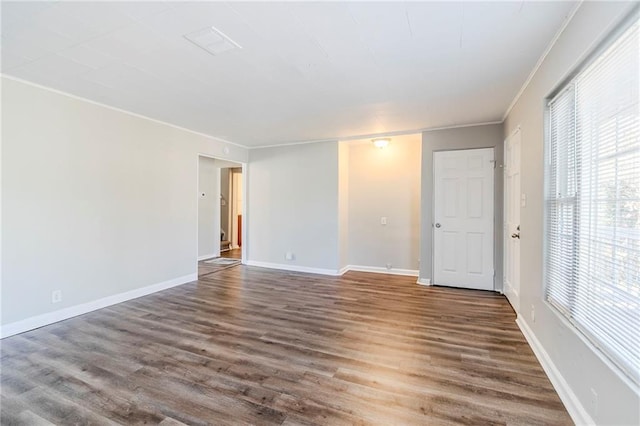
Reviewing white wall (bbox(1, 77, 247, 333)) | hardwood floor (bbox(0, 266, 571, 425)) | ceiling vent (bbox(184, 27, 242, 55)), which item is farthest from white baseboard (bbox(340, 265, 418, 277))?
ceiling vent (bbox(184, 27, 242, 55))

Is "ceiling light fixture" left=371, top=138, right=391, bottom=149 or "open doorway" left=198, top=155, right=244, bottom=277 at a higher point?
"ceiling light fixture" left=371, top=138, right=391, bottom=149

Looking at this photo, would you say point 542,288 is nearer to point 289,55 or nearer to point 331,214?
point 289,55

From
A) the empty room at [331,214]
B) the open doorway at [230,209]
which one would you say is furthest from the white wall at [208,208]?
the empty room at [331,214]

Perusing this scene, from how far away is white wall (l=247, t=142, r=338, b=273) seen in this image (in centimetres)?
543

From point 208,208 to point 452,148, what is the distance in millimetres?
5592

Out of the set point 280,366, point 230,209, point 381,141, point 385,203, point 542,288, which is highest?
point 381,141

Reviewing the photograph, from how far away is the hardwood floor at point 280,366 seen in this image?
183cm

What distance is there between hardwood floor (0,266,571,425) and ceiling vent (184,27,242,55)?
2467 mm

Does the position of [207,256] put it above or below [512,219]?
below

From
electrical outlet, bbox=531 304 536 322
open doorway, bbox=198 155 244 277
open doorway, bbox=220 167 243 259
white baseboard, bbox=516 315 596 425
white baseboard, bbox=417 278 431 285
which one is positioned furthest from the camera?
open doorway, bbox=220 167 243 259

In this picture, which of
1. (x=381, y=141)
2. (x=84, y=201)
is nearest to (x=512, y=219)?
(x=381, y=141)

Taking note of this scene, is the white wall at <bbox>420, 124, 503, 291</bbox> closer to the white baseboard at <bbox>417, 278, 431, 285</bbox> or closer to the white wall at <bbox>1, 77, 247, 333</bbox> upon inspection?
the white baseboard at <bbox>417, 278, 431, 285</bbox>

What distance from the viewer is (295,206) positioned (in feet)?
18.9

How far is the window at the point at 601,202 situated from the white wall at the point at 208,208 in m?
6.66
